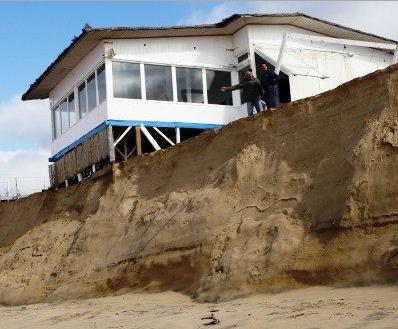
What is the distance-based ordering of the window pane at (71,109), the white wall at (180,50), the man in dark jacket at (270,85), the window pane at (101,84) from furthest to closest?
the window pane at (71,109) → the white wall at (180,50) → the window pane at (101,84) → the man in dark jacket at (270,85)

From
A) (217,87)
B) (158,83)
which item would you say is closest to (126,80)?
(158,83)

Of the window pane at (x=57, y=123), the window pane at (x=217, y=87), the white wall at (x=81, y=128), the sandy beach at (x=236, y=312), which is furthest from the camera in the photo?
the window pane at (x=57, y=123)

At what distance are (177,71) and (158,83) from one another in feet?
2.54

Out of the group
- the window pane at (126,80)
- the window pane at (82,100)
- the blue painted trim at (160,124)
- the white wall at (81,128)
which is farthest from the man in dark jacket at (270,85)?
the window pane at (82,100)

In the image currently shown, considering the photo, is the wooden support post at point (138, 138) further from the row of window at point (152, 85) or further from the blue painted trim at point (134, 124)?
the row of window at point (152, 85)

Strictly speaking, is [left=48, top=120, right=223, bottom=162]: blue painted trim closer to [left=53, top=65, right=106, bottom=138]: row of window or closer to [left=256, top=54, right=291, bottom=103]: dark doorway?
[left=53, top=65, right=106, bottom=138]: row of window

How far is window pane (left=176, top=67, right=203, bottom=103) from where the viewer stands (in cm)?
1949

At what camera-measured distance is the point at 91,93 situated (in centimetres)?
1986

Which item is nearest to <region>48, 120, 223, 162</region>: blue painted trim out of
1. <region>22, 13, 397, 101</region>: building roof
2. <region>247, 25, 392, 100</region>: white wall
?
<region>22, 13, 397, 101</region>: building roof

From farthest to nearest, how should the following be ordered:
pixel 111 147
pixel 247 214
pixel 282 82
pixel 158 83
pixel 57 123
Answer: pixel 57 123 < pixel 282 82 < pixel 158 83 < pixel 111 147 < pixel 247 214

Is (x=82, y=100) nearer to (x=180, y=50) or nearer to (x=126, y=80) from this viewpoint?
(x=126, y=80)

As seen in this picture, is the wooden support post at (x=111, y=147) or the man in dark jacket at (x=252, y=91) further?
the wooden support post at (x=111, y=147)

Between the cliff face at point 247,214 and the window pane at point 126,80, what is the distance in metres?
3.81

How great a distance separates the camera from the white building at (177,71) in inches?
735
